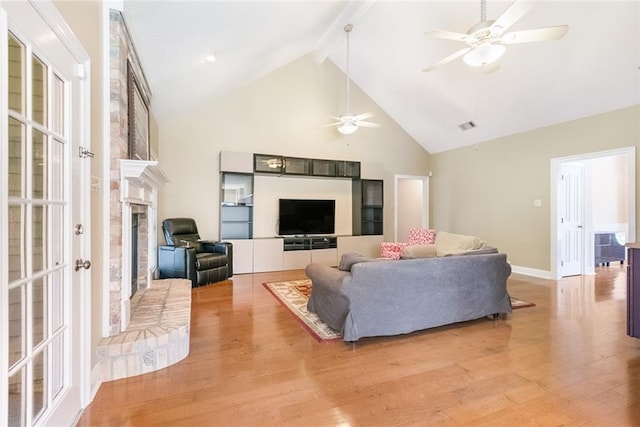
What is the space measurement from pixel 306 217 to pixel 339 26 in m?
3.50

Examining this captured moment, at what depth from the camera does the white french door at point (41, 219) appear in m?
1.19

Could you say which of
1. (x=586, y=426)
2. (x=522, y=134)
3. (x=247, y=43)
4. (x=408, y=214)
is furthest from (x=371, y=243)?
(x=586, y=426)

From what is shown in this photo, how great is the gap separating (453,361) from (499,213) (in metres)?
4.85

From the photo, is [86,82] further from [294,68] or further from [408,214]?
[408,214]

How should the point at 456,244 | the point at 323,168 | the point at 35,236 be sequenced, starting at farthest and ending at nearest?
the point at 323,168 → the point at 456,244 → the point at 35,236

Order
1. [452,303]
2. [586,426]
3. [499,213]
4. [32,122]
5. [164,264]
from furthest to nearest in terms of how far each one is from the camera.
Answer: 1. [499,213]
2. [164,264]
3. [452,303]
4. [586,426]
5. [32,122]

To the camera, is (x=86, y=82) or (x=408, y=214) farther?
(x=408, y=214)

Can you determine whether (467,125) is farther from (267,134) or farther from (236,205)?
(236,205)

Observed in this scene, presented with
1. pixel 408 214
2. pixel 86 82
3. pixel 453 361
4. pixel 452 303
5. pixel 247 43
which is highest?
pixel 247 43

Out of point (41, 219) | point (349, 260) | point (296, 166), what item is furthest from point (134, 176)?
point (296, 166)

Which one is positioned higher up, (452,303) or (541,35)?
(541,35)

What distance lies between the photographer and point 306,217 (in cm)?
646

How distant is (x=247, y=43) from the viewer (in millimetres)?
3900

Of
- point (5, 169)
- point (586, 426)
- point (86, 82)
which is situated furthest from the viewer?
point (86, 82)
